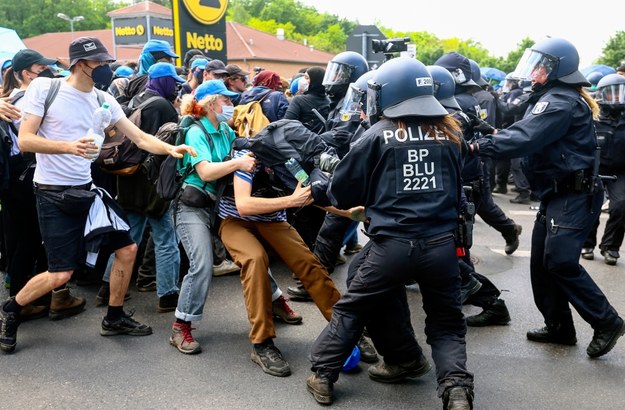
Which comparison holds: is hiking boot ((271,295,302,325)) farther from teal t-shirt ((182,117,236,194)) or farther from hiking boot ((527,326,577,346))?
hiking boot ((527,326,577,346))

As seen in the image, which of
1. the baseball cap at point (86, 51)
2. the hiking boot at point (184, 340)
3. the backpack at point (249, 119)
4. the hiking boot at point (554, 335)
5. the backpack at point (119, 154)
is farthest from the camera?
the backpack at point (249, 119)

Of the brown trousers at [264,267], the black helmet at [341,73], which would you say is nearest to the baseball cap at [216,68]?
the black helmet at [341,73]

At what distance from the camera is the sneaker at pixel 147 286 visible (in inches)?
230

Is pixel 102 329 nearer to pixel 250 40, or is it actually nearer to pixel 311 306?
pixel 311 306

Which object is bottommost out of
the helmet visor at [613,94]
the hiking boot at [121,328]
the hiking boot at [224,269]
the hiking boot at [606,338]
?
the hiking boot at [224,269]

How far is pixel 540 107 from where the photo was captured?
435 centimetres

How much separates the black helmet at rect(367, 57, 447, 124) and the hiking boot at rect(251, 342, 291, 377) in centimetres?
174

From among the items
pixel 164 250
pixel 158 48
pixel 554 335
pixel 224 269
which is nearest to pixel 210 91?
pixel 164 250

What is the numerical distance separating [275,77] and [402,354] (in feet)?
14.5

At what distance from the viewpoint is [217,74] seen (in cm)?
A: 698

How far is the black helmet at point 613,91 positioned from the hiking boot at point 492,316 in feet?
10.8

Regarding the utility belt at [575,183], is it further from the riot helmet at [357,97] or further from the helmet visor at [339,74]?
the helmet visor at [339,74]

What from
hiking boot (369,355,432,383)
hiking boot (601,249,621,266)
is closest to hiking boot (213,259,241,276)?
hiking boot (369,355,432,383)

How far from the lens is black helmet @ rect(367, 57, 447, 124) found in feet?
11.4
